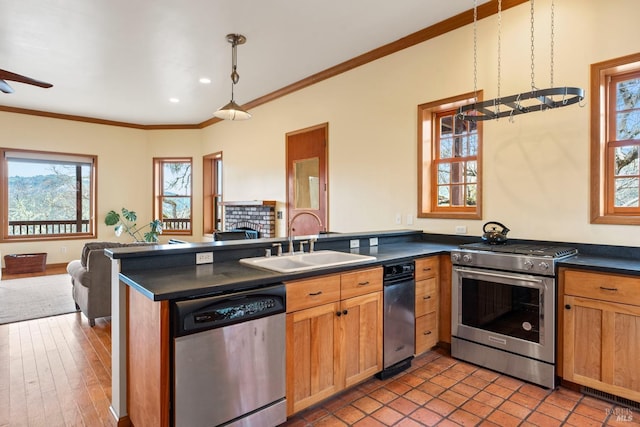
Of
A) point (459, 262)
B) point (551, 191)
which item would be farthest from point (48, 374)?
point (551, 191)

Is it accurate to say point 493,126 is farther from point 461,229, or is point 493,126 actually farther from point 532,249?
point 532,249

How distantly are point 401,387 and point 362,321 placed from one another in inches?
23.1

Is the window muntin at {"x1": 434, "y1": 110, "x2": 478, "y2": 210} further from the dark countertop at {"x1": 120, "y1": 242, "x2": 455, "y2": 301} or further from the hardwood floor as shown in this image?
the hardwood floor

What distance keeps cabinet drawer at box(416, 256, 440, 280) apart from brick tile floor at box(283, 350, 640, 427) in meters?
0.77

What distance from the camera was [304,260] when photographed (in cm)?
273

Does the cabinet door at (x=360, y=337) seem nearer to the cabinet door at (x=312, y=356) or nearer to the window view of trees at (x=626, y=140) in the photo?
the cabinet door at (x=312, y=356)

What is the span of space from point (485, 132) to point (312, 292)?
2.36 m

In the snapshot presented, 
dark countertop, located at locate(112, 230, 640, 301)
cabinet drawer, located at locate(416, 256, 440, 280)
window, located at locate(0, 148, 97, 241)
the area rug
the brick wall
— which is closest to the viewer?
dark countertop, located at locate(112, 230, 640, 301)

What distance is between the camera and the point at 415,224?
12.7ft

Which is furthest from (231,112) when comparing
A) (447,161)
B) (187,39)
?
(447,161)

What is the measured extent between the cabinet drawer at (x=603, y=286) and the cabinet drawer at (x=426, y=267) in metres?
0.95

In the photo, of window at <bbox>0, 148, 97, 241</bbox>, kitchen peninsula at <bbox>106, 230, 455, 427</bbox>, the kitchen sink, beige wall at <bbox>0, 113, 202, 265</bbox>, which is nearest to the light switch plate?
kitchen peninsula at <bbox>106, 230, 455, 427</bbox>

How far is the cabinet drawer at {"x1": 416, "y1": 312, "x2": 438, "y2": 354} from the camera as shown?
292cm

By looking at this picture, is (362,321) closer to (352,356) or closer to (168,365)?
(352,356)
